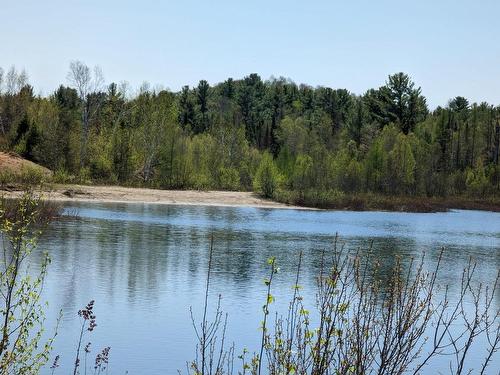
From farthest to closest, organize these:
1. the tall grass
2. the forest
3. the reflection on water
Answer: the forest → the reflection on water → the tall grass

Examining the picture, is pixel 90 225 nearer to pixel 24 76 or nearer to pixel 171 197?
pixel 171 197

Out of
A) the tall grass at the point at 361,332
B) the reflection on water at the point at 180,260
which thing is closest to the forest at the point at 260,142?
the reflection on water at the point at 180,260

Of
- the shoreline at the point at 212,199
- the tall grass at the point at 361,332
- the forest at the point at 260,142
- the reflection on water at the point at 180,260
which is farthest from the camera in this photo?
the forest at the point at 260,142

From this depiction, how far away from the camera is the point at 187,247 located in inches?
1184

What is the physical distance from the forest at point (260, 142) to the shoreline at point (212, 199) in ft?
4.81

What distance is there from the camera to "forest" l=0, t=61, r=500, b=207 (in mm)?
64312

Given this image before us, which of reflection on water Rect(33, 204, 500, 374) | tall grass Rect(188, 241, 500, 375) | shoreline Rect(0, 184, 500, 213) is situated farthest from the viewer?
shoreline Rect(0, 184, 500, 213)

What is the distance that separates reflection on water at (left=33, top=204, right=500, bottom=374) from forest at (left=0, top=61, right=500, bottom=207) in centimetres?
1308

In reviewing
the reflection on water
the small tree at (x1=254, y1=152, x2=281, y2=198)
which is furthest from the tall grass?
the small tree at (x1=254, y1=152, x2=281, y2=198)

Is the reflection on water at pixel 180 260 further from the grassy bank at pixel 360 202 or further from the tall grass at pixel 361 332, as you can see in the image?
the grassy bank at pixel 360 202

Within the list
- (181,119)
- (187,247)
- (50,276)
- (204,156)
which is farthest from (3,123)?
(50,276)

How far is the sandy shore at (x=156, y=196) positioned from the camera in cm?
5391

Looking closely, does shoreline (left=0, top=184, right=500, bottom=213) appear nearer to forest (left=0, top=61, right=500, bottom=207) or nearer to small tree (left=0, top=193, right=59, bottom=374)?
forest (left=0, top=61, right=500, bottom=207)

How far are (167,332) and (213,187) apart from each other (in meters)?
53.1
